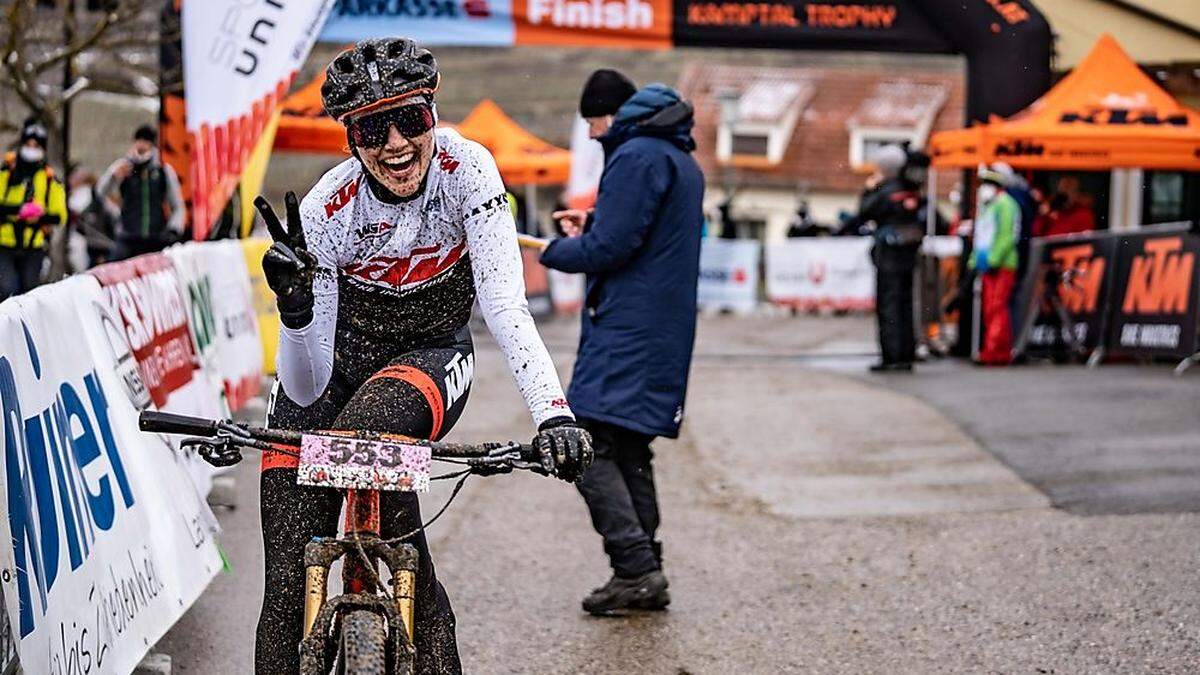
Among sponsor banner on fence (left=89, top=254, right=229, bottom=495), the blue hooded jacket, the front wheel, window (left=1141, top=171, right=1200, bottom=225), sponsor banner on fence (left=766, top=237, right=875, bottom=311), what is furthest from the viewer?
sponsor banner on fence (left=766, top=237, right=875, bottom=311)

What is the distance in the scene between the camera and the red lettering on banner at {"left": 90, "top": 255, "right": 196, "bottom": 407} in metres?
6.93

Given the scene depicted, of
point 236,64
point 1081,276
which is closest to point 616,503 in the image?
point 236,64

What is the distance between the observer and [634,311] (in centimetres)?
638

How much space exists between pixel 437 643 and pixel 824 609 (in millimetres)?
2643

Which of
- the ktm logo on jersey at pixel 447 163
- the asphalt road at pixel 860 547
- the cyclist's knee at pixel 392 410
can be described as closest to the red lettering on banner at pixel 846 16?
the asphalt road at pixel 860 547

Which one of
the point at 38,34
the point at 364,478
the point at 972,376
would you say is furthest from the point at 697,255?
the point at 38,34

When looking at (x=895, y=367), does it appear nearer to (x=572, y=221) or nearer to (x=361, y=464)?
(x=572, y=221)

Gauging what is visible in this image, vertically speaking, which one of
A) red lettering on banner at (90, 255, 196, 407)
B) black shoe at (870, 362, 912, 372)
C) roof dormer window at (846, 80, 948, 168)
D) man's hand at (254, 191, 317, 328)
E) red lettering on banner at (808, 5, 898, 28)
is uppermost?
man's hand at (254, 191, 317, 328)

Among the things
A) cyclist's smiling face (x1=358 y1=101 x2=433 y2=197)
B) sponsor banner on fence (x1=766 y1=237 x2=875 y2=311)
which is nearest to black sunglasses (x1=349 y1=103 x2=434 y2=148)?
cyclist's smiling face (x1=358 y1=101 x2=433 y2=197)

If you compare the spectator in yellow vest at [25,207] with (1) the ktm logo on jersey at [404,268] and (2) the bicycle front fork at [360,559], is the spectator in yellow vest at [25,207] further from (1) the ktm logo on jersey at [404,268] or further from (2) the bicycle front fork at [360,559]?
(2) the bicycle front fork at [360,559]

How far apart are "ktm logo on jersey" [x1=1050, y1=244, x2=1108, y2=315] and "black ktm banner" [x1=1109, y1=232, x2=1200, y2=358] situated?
0.95 ft

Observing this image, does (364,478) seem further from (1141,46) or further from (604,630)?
(1141,46)

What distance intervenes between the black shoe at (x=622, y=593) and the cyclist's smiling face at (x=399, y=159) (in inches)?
102

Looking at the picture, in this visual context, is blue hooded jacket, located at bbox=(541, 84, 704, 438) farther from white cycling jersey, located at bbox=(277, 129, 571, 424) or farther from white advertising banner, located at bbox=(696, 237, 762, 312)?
white advertising banner, located at bbox=(696, 237, 762, 312)
